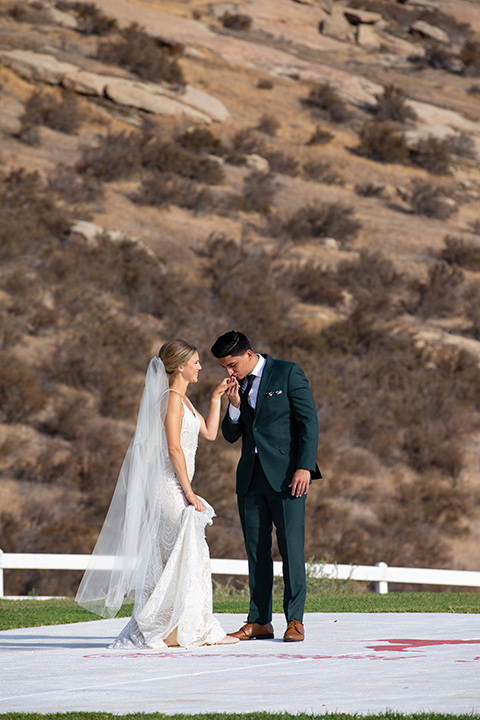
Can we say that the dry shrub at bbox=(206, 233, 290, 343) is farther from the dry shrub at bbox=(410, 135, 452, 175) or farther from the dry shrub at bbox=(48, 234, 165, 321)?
the dry shrub at bbox=(410, 135, 452, 175)

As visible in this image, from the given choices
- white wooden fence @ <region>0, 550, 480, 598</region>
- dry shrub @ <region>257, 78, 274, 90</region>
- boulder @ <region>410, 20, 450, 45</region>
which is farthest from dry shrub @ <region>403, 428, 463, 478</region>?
boulder @ <region>410, 20, 450, 45</region>

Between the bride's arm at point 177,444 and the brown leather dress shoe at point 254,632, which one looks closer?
the bride's arm at point 177,444

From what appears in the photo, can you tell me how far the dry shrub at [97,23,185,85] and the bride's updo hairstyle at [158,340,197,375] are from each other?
33.1 meters

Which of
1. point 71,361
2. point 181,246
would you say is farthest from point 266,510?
point 181,246

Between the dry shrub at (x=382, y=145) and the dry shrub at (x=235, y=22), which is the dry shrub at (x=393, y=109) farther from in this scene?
the dry shrub at (x=235, y=22)

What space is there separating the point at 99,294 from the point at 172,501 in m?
19.2

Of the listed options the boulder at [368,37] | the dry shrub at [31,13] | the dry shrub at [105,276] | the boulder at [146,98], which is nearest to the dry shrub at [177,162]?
the boulder at [146,98]

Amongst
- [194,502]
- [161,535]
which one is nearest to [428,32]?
[194,502]

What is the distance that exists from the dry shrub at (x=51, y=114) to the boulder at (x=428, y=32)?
25692 millimetres

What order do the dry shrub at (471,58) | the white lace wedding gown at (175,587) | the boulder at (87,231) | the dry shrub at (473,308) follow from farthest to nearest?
the dry shrub at (471,58), the dry shrub at (473,308), the boulder at (87,231), the white lace wedding gown at (175,587)

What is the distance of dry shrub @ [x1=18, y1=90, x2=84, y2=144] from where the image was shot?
34000mm

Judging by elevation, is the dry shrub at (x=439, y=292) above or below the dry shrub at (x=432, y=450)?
above

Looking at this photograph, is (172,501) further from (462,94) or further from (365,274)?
(462,94)

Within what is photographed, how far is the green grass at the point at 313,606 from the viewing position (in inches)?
400
